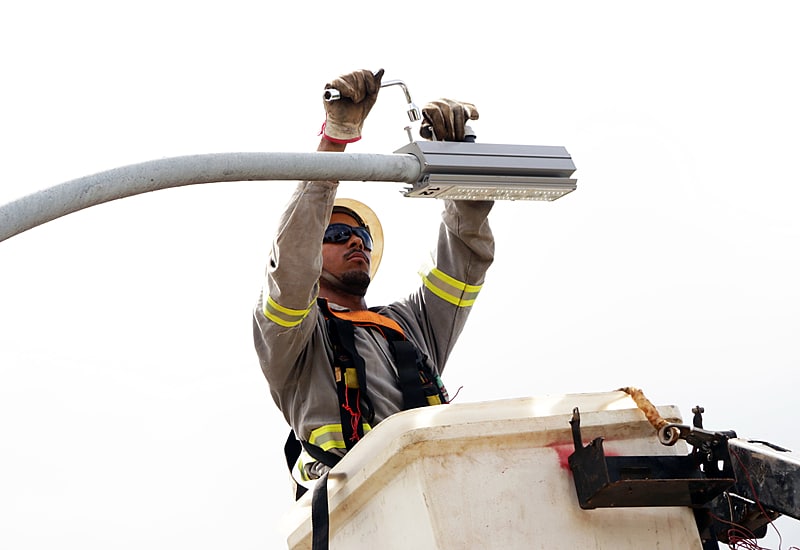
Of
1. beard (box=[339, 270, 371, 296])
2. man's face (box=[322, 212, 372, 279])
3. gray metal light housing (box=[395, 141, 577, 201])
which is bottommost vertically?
beard (box=[339, 270, 371, 296])

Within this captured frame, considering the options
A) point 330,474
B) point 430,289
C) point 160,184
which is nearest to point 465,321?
point 430,289

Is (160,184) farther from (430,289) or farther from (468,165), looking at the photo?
(430,289)

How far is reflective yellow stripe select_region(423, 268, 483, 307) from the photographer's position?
18.8ft

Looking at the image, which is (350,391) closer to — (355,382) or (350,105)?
(355,382)

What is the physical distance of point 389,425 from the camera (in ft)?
9.90

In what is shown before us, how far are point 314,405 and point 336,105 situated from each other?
1.30 metres

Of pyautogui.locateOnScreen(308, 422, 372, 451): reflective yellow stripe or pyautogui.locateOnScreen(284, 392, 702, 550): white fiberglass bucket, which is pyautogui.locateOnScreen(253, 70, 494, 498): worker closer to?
pyautogui.locateOnScreen(308, 422, 372, 451): reflective yellow stripe

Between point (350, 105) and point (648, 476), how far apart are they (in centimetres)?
219

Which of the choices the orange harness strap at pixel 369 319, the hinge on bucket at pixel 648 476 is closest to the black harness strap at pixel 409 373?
the orange harness strap at pixel 369 319

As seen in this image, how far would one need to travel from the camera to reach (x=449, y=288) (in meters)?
5.73

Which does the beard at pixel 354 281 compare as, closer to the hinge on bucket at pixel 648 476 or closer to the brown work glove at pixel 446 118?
the brown work glove at pixel 446 118

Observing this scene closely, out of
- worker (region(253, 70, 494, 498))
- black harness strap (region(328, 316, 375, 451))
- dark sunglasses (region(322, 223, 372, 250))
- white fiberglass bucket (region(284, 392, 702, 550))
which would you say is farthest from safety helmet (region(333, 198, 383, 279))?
white fiberglass bucket (region(284, 392, 702, 550))

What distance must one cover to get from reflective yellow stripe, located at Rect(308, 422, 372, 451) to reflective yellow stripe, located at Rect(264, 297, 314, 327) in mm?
469

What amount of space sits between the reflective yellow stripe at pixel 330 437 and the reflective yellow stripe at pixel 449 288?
1182 millimetres
